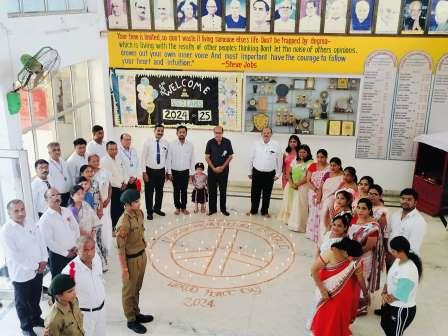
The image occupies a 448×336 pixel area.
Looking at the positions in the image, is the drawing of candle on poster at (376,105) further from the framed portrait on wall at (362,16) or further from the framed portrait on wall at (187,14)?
the framed portrait on wall at (187,14)

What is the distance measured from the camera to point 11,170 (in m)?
5.27

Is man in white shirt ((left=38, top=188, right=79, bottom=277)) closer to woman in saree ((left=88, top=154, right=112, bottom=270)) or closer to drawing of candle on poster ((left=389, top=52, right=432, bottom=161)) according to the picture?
woman in saree ((left=88, top=154, right=112, bottom=270))

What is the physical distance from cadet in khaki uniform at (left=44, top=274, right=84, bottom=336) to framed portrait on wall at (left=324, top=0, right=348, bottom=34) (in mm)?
6227

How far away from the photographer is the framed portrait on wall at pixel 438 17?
765 cm

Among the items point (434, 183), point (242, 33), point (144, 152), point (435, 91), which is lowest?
point (434, 183)

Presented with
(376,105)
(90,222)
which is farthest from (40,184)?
(376,105)

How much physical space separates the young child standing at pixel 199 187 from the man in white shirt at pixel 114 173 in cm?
126

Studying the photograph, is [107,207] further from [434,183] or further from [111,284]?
[434,183]

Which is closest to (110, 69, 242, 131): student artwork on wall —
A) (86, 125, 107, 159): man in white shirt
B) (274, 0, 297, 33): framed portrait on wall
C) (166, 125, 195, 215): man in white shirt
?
(274, 0, 297, 33): framed portrait on wall

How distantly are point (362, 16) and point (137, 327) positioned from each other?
234 inches

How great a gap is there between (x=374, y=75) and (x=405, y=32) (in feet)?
2.71

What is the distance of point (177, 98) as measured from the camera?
861 centimetres

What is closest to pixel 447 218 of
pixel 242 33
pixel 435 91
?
pixel 435 91

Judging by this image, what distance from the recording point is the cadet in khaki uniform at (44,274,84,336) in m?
3.30
